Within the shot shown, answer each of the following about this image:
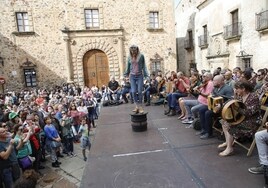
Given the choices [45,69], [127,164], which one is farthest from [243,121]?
[45,69]

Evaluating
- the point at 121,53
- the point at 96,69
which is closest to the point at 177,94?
the point at 121,53

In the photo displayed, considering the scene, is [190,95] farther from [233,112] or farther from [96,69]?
[96,69]

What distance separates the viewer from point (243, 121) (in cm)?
308

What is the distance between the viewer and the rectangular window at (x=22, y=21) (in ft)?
54.2

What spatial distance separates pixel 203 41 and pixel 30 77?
14.4m

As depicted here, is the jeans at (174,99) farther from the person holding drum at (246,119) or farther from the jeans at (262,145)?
the jeans at (262,145)

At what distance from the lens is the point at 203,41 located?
1933 cm

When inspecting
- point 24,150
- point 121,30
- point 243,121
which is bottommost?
point 24,150

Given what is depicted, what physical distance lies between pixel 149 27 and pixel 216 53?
5577mm

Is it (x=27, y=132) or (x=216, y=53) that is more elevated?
(x=216, y=53)

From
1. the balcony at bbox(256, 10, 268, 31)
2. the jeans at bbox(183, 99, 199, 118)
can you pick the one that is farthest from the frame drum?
the balcony at bbox(256, 10, 268, 31)

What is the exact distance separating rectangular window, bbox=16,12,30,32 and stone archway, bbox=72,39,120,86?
13.6 ft

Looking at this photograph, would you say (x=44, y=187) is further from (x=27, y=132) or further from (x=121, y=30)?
(x=121, y=30)

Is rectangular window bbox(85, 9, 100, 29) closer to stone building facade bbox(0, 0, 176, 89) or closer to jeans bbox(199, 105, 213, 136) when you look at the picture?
stone building facade bbox(0, 0, 176, 89)
